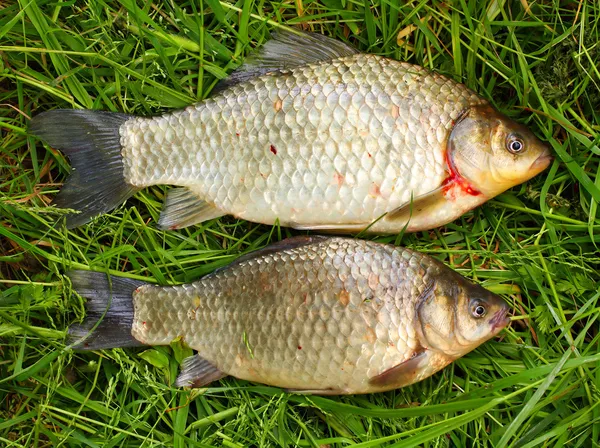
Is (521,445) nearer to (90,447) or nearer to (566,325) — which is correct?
(566,325)

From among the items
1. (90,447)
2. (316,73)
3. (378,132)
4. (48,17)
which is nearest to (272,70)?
(316,73)

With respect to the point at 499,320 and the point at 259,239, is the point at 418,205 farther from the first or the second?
the point at 259,239

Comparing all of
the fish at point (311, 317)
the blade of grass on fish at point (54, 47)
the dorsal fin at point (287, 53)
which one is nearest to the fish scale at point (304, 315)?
the fish at point (311, 317)

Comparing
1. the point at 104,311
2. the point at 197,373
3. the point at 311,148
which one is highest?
the point at 311,148

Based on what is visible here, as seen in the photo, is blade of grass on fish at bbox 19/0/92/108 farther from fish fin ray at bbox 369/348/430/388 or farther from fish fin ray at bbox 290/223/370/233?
fish fin ray at bbox 369/348/430/388

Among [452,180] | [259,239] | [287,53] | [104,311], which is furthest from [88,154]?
[452,180]

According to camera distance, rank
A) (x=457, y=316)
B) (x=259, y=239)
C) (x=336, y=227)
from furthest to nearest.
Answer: (x=259, y=239), (x=336, y=227), (x=457, y=316)

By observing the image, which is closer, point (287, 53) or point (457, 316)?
point (457, 316)

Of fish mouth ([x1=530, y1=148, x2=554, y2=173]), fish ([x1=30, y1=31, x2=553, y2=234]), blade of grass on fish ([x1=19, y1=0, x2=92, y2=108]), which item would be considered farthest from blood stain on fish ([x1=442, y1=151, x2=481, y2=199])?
blade of grass on fish ([x1=19, y1=0, x2=92, y2=108])
